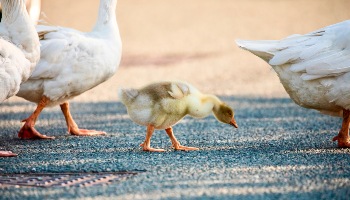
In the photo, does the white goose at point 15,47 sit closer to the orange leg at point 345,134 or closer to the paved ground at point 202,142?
the paved ground at point 202,142

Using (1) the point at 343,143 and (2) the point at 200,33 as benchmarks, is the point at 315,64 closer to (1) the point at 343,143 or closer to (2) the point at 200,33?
(1) the point at 343,143

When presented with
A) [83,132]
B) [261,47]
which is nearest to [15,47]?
[83,132]

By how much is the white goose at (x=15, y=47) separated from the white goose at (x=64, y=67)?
691 mm

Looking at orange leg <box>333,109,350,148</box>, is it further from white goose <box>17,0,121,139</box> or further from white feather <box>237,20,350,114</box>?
white goose <box>17,0,121,139</box>

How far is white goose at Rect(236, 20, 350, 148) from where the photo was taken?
20.8 ft

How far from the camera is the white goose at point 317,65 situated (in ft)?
20.8

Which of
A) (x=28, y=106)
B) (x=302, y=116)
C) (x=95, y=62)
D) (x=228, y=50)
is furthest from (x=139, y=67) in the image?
(x=95, y=62)

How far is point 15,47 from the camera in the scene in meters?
6.19

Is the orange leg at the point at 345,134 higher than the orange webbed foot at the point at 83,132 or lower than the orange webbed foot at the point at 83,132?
higher

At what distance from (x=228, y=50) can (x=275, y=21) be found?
3.50m

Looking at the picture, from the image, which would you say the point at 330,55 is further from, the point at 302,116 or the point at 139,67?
the point at 139,67

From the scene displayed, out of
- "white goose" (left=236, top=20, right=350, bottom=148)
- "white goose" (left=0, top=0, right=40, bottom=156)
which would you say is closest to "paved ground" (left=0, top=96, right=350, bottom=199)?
"white goose" (left=236, top=20, right=350, bottom=148)

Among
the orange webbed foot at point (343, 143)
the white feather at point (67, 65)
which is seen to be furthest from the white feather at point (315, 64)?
the white feather at point (67, 65)

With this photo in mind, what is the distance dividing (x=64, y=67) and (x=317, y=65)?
7.99 feet
